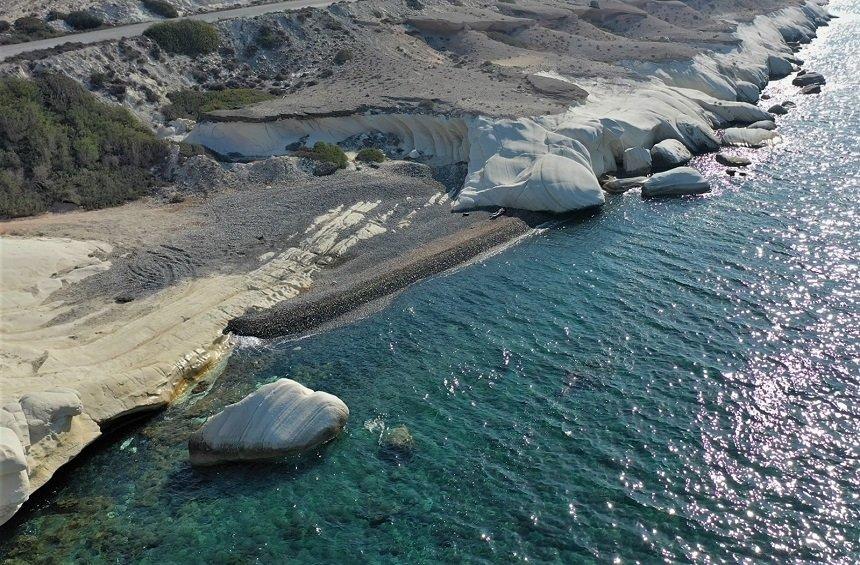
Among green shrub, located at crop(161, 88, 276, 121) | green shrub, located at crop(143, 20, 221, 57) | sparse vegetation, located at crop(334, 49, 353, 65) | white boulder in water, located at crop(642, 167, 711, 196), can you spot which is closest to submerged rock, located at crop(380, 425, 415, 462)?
white boulder in water, located at crop(642, 167, 711, 196)

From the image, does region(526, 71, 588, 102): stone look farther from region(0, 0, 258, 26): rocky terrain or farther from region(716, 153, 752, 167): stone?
region(0, 0, 258, 26): rocky terrain

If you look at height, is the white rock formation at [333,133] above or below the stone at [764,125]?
below

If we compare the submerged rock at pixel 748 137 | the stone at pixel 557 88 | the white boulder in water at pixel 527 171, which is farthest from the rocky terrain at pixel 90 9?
the submerged rock at pixel 748 137

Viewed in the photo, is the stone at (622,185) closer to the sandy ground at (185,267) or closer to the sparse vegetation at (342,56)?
the sandy ground at (185,267)

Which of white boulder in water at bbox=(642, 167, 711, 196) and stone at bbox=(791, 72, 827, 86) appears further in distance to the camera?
stone at bbox=(791, 72, 827, 86)

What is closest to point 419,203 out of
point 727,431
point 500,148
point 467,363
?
point 500,148
